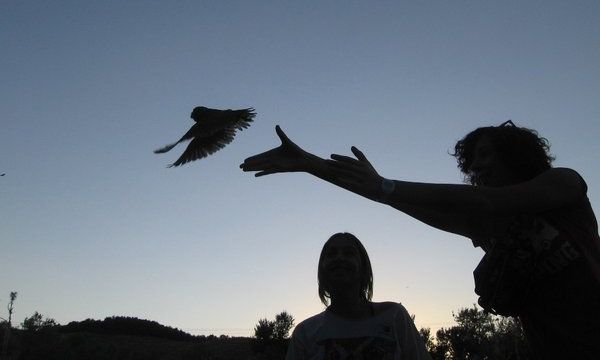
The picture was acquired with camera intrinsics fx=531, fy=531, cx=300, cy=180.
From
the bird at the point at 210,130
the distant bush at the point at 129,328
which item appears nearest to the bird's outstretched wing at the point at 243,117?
the bird at the point at 210,130

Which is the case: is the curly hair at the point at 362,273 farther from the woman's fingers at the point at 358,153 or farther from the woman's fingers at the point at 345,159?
the woman's fingers at the point at 345,159

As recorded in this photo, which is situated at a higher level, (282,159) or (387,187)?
(282,159)

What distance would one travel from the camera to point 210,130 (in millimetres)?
7129

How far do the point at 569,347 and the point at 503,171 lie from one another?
0.79m

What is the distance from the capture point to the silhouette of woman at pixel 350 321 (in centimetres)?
341

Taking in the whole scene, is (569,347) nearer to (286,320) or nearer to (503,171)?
(503,171)

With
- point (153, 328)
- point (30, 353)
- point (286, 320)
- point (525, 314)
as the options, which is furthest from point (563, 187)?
point (153, 328)

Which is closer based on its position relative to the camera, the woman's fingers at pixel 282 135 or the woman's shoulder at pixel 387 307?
the woman's fingers at pixel 282 135

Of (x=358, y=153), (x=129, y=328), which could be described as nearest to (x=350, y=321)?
(x=358, y=153)

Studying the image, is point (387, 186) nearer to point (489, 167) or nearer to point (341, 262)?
point (489, 167)

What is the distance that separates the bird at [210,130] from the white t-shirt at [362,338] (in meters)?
3.60

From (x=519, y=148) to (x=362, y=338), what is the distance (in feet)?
5.50

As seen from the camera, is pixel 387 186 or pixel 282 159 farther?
pixel 282 159

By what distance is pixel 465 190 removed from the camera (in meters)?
1.97
